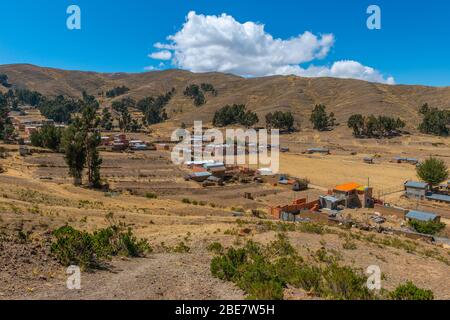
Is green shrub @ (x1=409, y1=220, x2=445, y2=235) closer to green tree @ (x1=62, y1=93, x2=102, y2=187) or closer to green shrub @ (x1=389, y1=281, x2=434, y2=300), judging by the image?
green shrub @ (x1=389, y1=281, x2=434, y2=300)

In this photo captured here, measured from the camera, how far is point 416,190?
1914 inches

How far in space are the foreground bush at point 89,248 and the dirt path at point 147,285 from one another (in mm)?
745

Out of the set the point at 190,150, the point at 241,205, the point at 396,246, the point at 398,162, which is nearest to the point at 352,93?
the point at 398,162

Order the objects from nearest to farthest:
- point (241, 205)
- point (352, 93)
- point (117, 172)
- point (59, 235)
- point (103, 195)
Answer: point (59, 235) < point (103, 195) < point (241, 205) < point (117, 172) < point (352, 93)

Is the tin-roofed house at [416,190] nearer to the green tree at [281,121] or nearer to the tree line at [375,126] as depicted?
the tree line at [375,126]

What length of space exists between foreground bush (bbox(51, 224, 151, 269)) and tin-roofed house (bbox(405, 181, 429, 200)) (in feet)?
141

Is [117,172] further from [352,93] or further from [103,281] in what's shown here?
[352,93]

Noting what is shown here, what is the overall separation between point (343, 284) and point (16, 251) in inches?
458

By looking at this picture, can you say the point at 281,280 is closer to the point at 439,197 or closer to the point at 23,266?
the point at 23,266

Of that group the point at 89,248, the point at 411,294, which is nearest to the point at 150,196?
the point at 89,248

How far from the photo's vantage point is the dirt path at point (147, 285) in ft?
34.1

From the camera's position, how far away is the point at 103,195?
3931cm
